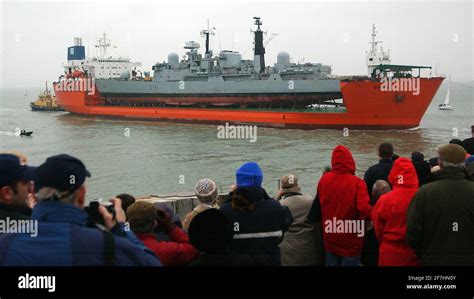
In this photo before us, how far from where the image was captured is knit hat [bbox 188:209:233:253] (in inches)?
107

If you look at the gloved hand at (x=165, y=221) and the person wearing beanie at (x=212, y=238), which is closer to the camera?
the person wearing beanie at (x=212, y=238)

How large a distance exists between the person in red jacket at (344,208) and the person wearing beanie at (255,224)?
916mm

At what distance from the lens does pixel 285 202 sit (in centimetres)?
396

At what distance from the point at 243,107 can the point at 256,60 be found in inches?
169

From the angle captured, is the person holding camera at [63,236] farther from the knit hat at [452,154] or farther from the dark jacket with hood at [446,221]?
the knit hat at [452,154]

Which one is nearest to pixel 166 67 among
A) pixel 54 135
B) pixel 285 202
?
pixel 54 135

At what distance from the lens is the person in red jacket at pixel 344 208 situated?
3.75 meters

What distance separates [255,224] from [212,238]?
0.33m
